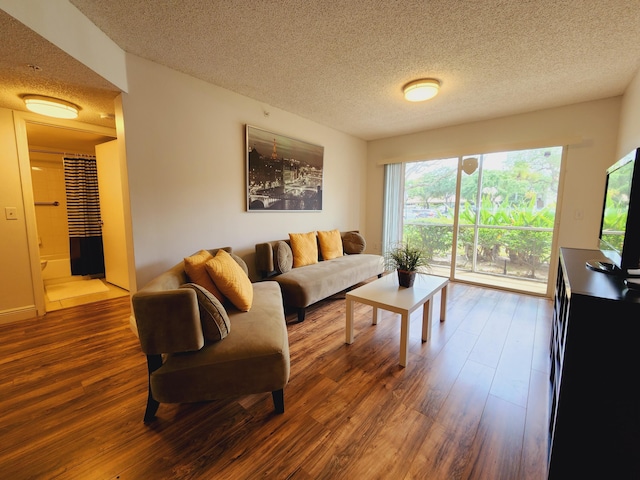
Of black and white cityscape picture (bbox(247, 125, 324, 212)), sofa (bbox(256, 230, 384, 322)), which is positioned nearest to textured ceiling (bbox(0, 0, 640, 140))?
black and white cityscape picture (bbox(247, 125, 324, 212))

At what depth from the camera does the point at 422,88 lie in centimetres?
266

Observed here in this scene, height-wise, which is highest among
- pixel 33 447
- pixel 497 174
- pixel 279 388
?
pixel 497 174

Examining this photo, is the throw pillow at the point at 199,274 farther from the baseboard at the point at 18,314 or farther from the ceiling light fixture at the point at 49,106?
the baseboard at the point at 18,314

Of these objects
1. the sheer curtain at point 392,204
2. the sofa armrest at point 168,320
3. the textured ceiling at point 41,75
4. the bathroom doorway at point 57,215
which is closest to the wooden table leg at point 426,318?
the sofa armrest at point 168,320

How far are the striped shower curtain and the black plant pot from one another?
4.79 metres

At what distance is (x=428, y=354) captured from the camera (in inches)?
85.8

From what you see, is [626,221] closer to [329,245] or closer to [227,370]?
[227,370]

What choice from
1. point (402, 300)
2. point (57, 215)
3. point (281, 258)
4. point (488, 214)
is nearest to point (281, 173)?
point (281, 258)

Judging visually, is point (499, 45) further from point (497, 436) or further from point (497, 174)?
point (497, 436)

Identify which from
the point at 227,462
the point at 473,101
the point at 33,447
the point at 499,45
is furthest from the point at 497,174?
the point at 33,447

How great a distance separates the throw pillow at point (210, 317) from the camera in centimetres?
148

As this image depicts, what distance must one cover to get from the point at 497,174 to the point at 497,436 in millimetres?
3755

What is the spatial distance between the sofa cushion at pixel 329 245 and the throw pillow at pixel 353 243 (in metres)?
0.28

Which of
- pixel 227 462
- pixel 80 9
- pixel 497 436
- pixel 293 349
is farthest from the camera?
pixel 293 349
